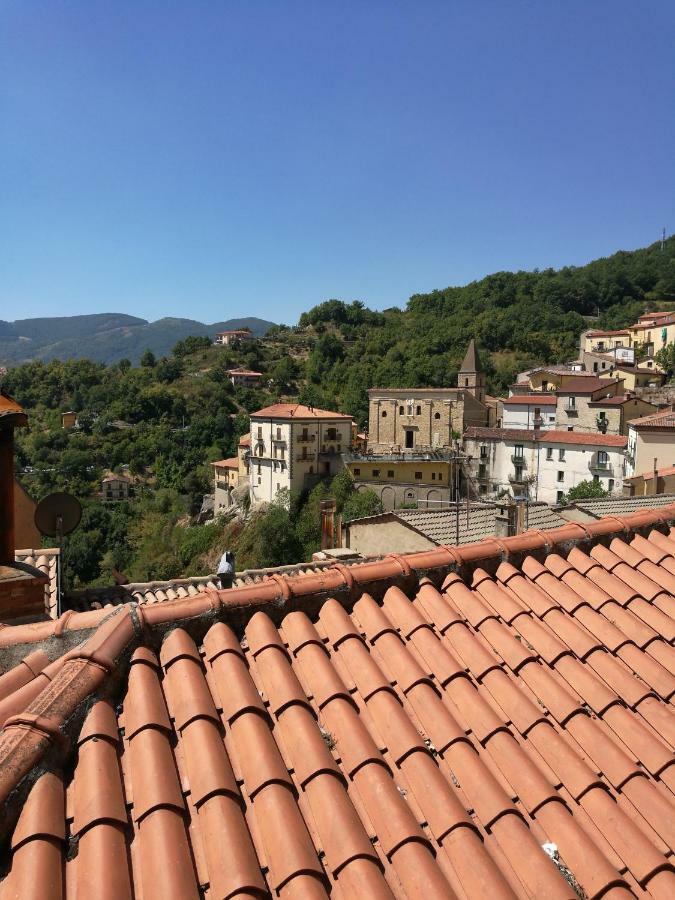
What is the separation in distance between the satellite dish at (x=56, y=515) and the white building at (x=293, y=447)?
131 feet

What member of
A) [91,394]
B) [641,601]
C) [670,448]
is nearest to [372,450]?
[670,448]

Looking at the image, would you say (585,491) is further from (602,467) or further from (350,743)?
(350,743)

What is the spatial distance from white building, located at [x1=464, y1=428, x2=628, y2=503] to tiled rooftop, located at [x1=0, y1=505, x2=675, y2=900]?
35226 millimetres

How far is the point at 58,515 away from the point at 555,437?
37007mm

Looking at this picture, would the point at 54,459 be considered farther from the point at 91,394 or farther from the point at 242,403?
the point at 242,403

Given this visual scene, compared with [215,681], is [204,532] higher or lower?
lower

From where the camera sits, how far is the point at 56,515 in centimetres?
703

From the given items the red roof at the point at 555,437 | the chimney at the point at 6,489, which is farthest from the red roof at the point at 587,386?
the chimney at the point at 6,489

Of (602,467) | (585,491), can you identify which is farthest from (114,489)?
(602,467)

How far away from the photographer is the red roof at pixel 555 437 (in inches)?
1462

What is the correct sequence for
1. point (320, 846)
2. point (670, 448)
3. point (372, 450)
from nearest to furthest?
point (320, 846), point (670, 448), point (372, 450)

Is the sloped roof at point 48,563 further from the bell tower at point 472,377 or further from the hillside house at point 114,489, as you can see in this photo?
the hillside house at point 114,489

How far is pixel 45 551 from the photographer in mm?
9602

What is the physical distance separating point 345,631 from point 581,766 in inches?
47.0
